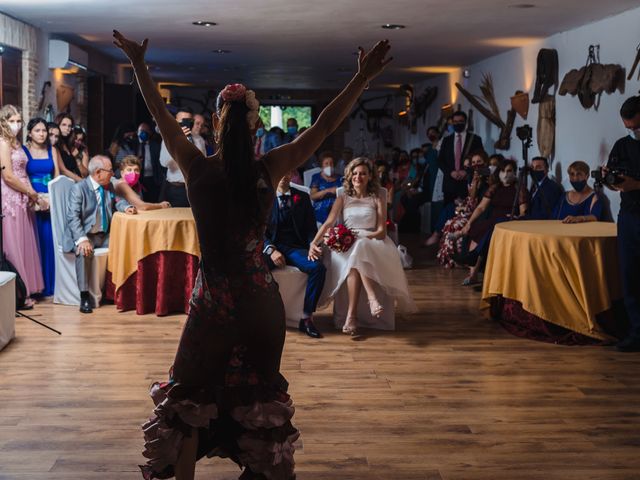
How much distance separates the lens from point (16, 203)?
7.11 m

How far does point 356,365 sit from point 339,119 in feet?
9.13

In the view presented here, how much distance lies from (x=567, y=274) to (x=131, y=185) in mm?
3627

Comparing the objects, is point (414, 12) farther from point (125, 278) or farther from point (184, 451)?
point (184, 451)

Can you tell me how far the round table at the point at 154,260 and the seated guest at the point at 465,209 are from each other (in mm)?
3472

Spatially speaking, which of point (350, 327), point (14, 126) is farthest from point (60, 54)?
point (350, 327)

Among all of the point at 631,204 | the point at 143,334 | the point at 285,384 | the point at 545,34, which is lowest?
the point at 143,334

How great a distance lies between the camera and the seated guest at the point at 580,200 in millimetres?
7180

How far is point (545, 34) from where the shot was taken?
938cm

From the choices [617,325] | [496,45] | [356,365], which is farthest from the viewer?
[496,45]

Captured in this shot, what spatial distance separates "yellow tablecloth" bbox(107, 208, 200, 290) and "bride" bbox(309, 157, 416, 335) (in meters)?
1.07

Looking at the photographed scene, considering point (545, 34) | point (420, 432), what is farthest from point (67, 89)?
Answer: point (420, 432)

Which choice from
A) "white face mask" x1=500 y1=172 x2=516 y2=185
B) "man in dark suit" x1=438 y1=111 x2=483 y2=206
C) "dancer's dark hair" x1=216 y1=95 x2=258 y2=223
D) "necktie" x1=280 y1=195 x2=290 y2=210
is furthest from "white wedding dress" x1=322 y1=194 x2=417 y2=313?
"man in dark suit" x1=438 y1=111 x2=483 y2=206

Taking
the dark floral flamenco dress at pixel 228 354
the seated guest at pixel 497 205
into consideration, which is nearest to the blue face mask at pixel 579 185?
the seated guest at pixel 497 205

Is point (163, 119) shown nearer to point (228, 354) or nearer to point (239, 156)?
point (239, 156)
